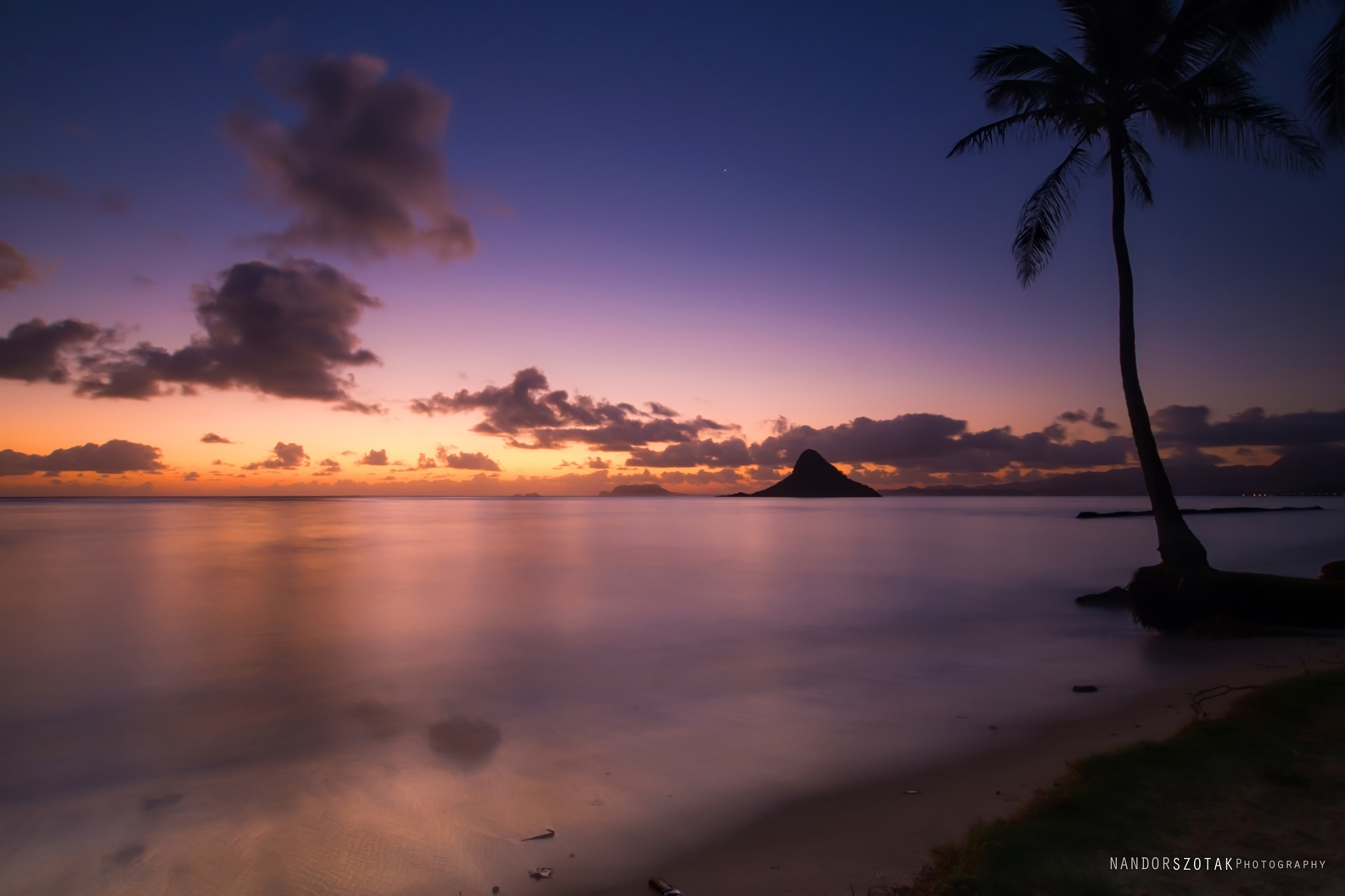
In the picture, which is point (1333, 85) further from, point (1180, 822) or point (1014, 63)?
point (1180, 822)

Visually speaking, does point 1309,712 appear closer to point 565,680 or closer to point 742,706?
point 742,706

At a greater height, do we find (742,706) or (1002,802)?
(1002,802)

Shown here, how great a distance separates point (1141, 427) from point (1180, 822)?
11816 millimetres

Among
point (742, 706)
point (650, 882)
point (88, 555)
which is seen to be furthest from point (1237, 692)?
point (88, 555)

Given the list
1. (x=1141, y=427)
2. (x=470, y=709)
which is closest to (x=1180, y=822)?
(x=470, y=709)

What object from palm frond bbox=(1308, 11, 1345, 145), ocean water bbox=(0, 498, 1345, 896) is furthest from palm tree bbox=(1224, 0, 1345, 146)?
ocean water bbox=(0, 498, 1345, 896)

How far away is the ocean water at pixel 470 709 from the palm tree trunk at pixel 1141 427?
1799 mm

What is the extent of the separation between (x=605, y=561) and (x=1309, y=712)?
28.2m

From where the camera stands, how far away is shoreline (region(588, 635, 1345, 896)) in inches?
170

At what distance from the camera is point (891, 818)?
5.25 m

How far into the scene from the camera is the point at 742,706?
351 inches

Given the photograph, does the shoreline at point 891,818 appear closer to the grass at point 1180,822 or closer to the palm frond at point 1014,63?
the grass at point 1180,822

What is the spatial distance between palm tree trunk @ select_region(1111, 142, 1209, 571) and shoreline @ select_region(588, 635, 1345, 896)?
5.35 meters

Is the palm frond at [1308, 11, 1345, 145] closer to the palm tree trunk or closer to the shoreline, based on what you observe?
the palm tree trunk
